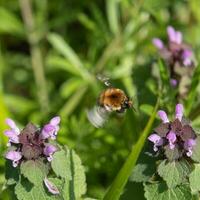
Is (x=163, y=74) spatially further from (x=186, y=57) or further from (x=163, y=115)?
(x=163, y=115)

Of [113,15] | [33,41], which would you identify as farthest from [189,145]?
[33,41]

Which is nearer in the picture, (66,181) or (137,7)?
(66,181)

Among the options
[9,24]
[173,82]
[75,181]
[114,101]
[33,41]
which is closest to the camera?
[75,181]

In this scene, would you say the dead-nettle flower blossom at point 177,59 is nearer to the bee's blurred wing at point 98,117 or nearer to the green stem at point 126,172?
the bee's blurred wing at point 98,117

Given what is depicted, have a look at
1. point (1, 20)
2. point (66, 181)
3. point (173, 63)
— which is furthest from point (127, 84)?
point (66, 181)

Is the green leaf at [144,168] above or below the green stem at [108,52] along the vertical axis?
below

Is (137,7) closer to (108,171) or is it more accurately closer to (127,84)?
(127,84)

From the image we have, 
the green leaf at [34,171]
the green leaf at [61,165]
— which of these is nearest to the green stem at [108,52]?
the green leaf at [61,165]
